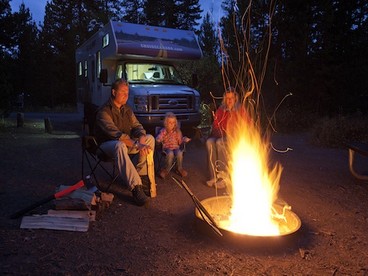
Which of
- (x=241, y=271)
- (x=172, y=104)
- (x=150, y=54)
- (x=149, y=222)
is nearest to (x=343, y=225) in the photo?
(x=241, y=271)

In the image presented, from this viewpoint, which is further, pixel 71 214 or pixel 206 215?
pixel 71 214

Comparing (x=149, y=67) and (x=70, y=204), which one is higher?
(x=149, y=67)

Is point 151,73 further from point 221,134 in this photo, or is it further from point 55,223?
point 55,223

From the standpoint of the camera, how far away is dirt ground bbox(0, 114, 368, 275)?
2.88 m

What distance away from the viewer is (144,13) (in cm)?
3412

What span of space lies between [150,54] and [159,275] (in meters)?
7.06

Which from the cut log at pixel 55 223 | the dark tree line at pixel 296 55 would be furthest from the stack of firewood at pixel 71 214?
the dark tree line at pixel 296 55

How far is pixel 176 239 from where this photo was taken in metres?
3.43

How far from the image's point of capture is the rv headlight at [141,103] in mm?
8477

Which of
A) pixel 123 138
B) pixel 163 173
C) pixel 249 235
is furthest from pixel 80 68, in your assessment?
pixel 249 235

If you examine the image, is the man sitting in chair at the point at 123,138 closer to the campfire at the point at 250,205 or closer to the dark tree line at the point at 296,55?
the campfire at the point at 250,205

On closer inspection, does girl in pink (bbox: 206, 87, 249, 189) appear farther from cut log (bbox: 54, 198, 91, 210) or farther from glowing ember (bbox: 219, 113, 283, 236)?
cut log (bbox: 54, 198, 91, 210)

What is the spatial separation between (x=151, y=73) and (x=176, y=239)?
6659 millimetres

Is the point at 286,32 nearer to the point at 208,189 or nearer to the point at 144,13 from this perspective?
the point at 208,189
